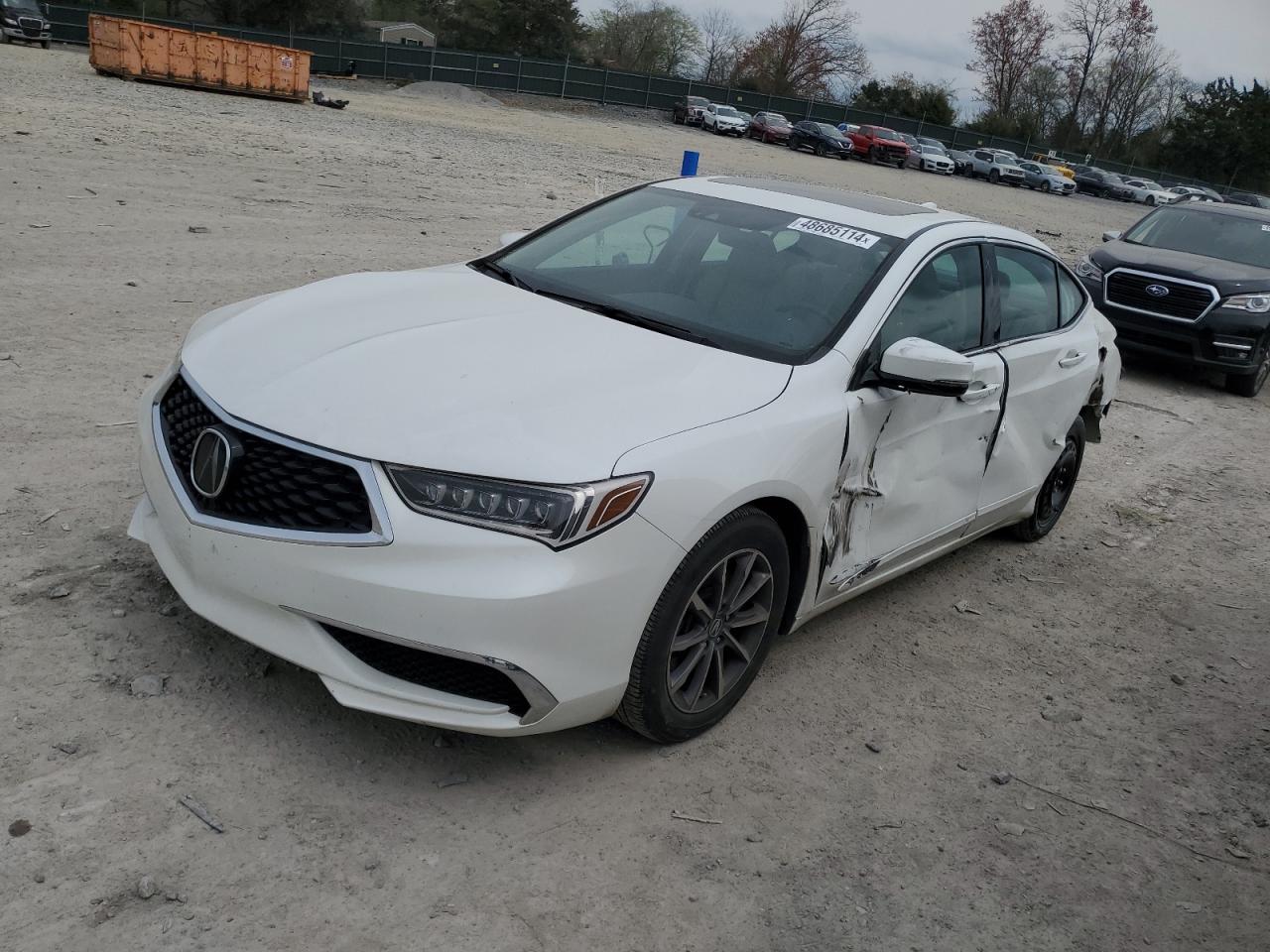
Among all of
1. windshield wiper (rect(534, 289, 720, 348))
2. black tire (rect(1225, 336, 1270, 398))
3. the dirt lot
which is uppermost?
windshield wiper (rect(534, 289, 720, 348))

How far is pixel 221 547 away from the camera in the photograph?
3135mm

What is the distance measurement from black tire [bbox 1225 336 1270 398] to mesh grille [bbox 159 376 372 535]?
10.4m

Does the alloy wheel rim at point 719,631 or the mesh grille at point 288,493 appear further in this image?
the alloy wheel rim at point 719,631

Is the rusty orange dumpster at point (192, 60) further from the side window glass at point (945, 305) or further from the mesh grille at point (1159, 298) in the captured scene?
the side window glass at point (945, 305)

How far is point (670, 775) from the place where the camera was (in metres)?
3.51

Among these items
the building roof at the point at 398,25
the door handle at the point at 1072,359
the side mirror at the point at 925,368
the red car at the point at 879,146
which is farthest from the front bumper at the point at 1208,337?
the building roof at the point at 398,25

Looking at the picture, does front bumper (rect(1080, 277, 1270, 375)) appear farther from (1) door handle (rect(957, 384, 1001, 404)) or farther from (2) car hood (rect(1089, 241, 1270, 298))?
(1) door handle (rect(957, 384, 1001, 404))

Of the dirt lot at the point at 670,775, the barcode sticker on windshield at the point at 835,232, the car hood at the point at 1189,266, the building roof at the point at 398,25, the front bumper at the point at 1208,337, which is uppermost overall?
the building roof at the point at 398,25

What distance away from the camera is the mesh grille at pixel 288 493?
3.02 m

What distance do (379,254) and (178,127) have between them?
944cm

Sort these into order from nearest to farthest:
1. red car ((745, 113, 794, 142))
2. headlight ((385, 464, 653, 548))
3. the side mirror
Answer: headlight ((385, 464, 653, 548)) → the side mirror → red car ((745, 113, 794, 142))

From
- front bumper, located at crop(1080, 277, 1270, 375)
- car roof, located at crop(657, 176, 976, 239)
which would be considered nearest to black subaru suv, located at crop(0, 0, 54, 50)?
front bumper, located at crop(1080, 277, 1270, 375)

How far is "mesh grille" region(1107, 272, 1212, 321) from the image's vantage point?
10977mm

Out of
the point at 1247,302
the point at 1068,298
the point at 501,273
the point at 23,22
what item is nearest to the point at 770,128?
the point at 23,22
